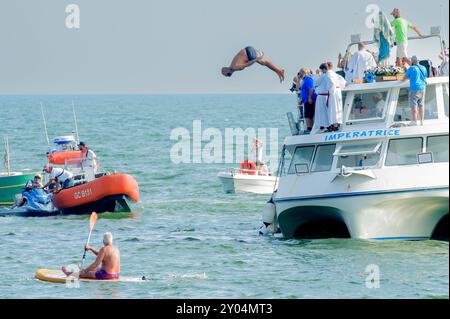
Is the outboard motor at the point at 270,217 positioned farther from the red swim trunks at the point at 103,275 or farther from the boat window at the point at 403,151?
the red swim trunks at the point at 103,275

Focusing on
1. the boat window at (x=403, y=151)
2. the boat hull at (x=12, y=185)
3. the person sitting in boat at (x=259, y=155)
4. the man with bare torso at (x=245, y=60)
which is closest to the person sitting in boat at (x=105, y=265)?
the man with bare torso at (x=245, y=60)

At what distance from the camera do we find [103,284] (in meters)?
26.5

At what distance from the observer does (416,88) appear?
2962 centimetres

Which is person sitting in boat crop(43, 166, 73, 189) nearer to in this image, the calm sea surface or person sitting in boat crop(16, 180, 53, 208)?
person sitting in boat crop(16, 180, 53, 208)

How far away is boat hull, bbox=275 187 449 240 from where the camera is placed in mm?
28953

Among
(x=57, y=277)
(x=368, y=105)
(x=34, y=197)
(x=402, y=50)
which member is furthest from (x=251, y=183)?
(x=57, y=277)

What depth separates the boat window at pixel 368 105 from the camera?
101 feet

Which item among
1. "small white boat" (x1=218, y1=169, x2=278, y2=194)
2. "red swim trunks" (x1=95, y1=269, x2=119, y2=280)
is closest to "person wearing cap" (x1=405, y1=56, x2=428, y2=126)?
"red swim trunks" (x1=95, y1=269, x2=119, y2=280)

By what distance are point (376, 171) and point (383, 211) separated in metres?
0.93

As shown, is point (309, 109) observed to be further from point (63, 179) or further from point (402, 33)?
point (63, 179)

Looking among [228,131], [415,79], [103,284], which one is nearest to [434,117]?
[415,79]

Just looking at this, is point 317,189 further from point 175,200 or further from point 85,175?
point 175,200

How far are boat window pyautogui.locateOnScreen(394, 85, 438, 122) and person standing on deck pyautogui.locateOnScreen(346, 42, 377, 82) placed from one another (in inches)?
52.1
